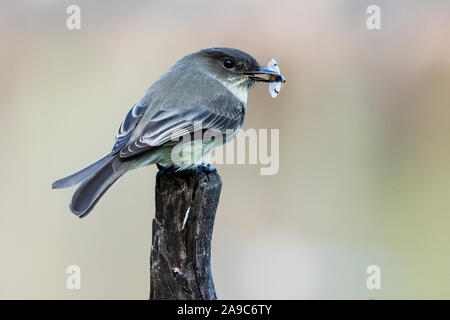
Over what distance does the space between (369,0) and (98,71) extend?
3.56 meters

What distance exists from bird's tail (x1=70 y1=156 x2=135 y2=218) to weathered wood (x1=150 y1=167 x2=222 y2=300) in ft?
1.08

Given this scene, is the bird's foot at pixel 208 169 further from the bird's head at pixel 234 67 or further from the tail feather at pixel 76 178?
the bird's head at pixel 234 67

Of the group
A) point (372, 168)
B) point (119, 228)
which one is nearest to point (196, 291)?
point (119, 228)

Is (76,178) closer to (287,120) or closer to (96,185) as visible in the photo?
(96,185)

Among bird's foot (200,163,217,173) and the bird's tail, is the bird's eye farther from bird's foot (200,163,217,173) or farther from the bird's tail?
the bird's tail

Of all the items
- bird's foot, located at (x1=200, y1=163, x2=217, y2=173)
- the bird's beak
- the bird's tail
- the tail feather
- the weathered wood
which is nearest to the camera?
the weathered wood

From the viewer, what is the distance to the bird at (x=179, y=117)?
4.33m

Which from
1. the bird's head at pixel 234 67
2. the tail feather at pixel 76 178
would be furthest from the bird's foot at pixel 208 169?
the bird's head at pixel 234 67

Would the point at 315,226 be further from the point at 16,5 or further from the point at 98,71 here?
the point at 16,5

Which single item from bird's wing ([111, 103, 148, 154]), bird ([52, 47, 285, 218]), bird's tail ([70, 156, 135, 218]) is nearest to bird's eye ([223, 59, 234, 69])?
bird ([52, 47, 285, 218])

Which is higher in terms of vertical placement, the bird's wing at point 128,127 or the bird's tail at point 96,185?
the bird's wing at point 128,127

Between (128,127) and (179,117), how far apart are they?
1.28 feet

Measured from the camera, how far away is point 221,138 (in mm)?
4918

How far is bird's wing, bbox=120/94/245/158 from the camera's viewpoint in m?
4.38
